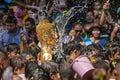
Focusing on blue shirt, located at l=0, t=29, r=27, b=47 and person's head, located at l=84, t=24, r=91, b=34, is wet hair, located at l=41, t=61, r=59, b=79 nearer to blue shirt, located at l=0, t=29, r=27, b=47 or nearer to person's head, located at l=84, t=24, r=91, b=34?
blue shirt, located at l=0, t=29, r=27, b=47

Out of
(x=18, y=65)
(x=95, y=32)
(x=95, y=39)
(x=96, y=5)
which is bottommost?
(x=95, y=39)

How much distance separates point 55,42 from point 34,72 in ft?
6.51

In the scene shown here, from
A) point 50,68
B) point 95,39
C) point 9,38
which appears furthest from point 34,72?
point 95,39

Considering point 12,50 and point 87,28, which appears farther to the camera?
point 87,28

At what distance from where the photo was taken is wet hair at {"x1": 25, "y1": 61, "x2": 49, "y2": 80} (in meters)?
5.02

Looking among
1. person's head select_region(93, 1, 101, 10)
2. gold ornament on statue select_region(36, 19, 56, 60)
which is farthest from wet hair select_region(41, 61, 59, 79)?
person's head select_region(93, 1, 101, 10)

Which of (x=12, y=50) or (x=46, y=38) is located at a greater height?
(x=46, y=38)

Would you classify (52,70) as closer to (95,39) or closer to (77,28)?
(95,39)

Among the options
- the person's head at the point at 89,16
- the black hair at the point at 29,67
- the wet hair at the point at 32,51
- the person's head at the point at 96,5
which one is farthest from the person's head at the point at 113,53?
the person's head at the point at 96,5

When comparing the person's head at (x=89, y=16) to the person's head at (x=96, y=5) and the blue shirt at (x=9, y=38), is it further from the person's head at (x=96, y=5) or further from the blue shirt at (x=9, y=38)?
the blue shirt at (x=9, y=38)

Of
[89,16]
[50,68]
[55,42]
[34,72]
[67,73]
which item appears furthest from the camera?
[89,16]

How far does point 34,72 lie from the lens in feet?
16.8

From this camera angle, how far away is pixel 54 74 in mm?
5266

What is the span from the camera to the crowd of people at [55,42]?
5.21 metres
